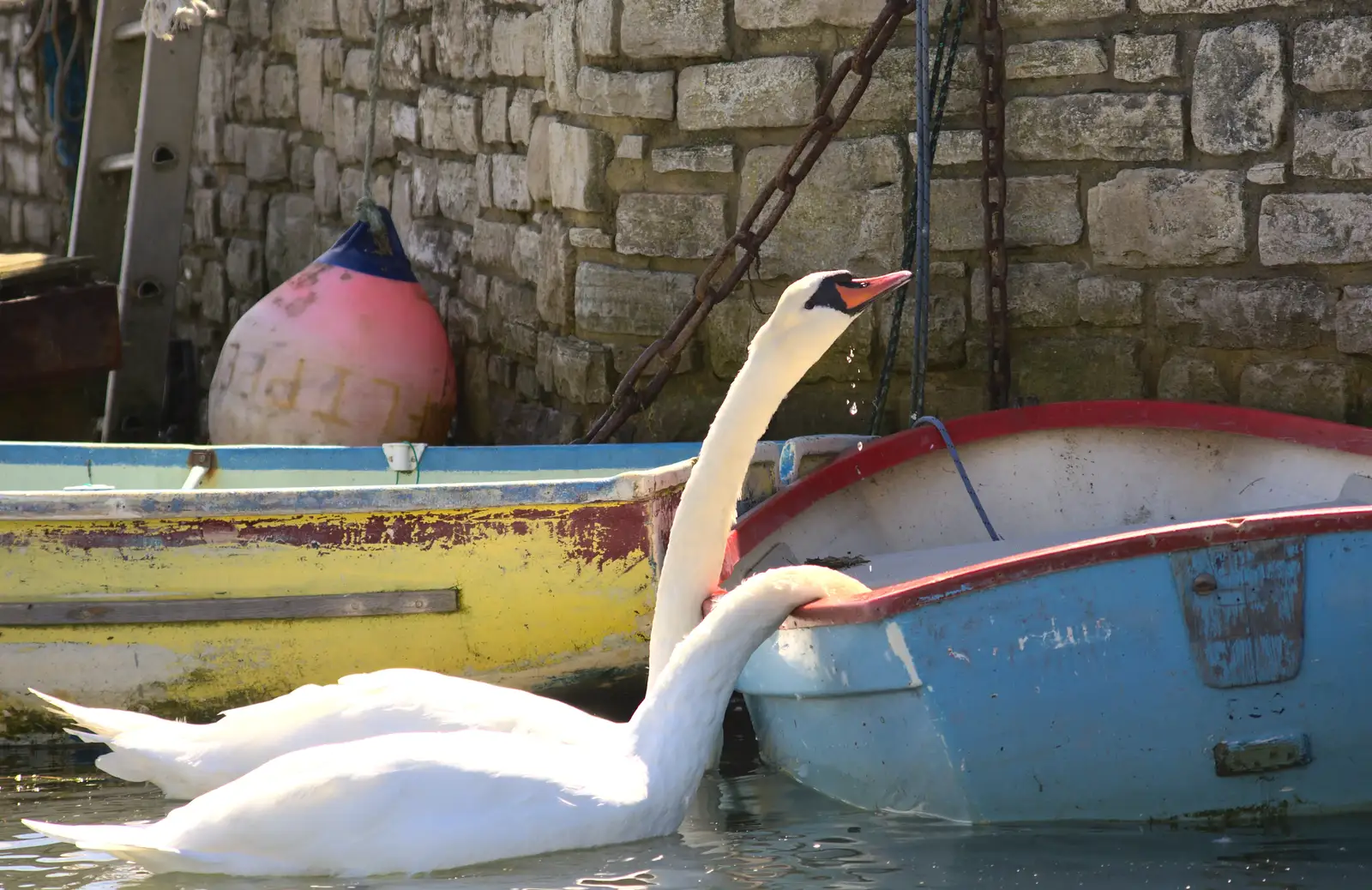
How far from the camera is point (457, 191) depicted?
24.5 ft

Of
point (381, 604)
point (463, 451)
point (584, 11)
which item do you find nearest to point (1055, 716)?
point (381, 604)

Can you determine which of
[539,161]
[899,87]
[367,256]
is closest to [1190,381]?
[899,87]

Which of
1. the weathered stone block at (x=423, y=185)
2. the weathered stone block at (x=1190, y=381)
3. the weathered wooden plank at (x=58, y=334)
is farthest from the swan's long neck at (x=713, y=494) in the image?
the weathered wooden plank at (x=58, y=334)

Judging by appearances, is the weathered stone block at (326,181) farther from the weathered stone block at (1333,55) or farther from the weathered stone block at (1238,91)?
the weathered stone block at (1333,55)

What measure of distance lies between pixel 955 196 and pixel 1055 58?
504mm

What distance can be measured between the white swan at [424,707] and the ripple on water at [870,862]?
0.24 meters

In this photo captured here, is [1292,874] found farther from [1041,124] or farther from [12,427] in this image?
[12,427]

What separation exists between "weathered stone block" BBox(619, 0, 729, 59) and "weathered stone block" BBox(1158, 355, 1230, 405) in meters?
1.69

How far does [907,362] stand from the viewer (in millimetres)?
5723

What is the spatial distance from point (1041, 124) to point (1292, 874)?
267cm

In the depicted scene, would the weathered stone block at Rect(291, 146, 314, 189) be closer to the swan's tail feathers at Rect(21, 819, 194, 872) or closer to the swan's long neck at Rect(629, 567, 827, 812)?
→ the swan's long neck at Rect(629, 567, 827, 812)

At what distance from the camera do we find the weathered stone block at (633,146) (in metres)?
5.96

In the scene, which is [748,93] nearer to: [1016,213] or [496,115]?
[1016,213]

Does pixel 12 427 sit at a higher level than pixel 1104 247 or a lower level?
lower
